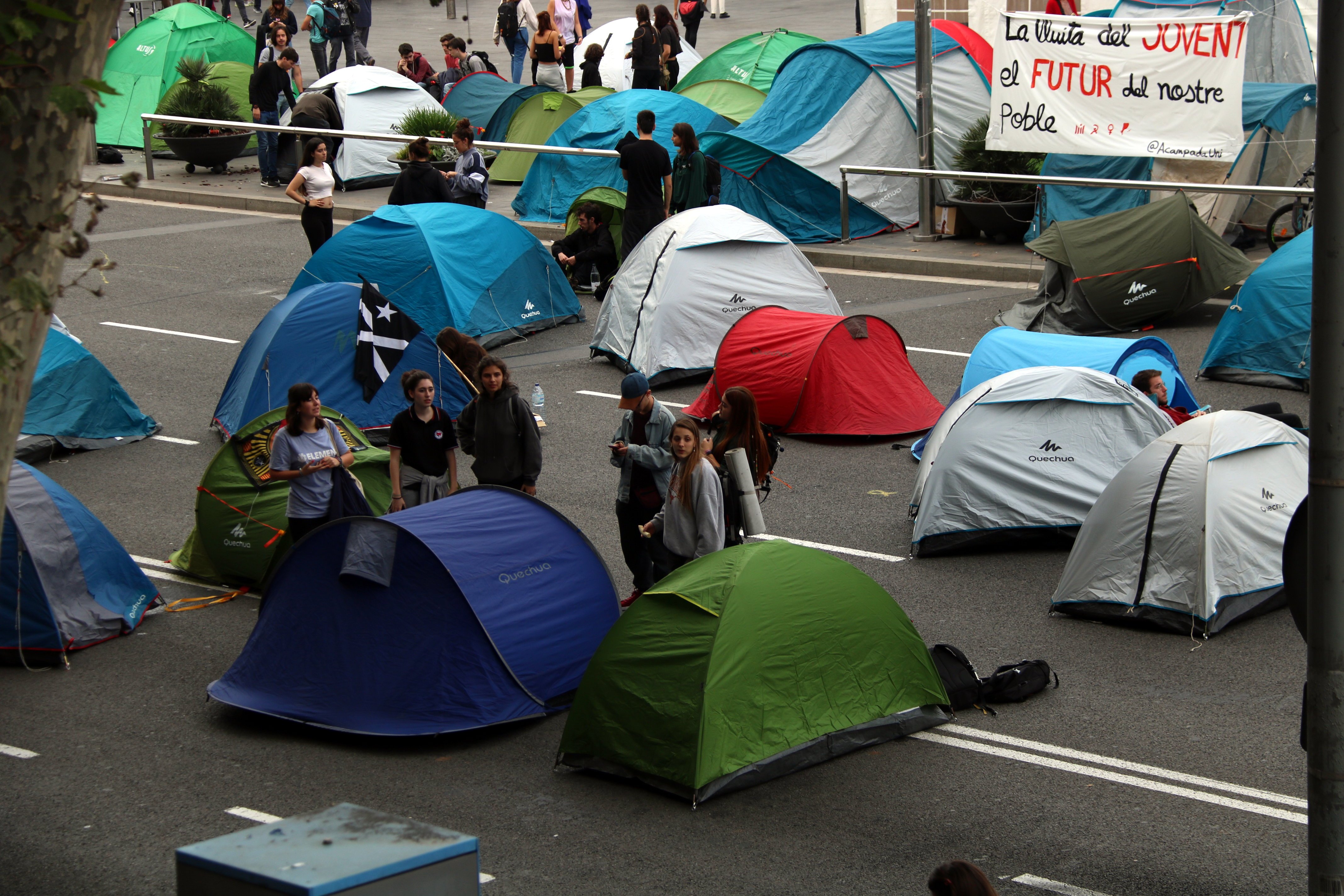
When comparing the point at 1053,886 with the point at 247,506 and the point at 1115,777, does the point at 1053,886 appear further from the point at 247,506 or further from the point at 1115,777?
the point at 247,506

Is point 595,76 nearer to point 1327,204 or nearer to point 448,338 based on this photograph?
point 448,338

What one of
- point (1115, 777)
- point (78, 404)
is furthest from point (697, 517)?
point (78, 404)

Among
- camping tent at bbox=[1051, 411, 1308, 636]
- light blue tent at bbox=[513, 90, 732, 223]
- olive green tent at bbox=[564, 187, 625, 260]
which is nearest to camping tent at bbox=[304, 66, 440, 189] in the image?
light blue tent at bbox=[513, 90, 732, 223]

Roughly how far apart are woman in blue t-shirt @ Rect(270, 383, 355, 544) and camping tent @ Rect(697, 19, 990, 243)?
12.0 m

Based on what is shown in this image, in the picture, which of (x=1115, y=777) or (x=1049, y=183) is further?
(x=1049, y=183)

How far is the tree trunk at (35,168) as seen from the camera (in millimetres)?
4230

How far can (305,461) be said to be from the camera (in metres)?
9.72

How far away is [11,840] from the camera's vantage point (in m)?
7.21

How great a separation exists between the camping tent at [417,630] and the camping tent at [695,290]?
655 cm

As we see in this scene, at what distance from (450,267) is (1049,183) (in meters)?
7.18

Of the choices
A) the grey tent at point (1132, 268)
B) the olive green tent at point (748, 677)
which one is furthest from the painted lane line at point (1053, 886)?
the grey tent at point (1132, 268)

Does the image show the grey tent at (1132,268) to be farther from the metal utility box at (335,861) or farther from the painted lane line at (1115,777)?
the metal utility box at (335,861)

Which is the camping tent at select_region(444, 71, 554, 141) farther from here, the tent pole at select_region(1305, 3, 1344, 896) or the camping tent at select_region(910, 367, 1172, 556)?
the tent pole at select_region(1305, 3, 1344, 896)

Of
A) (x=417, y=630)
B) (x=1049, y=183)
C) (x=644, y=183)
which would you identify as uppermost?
(x=644, y=183)
